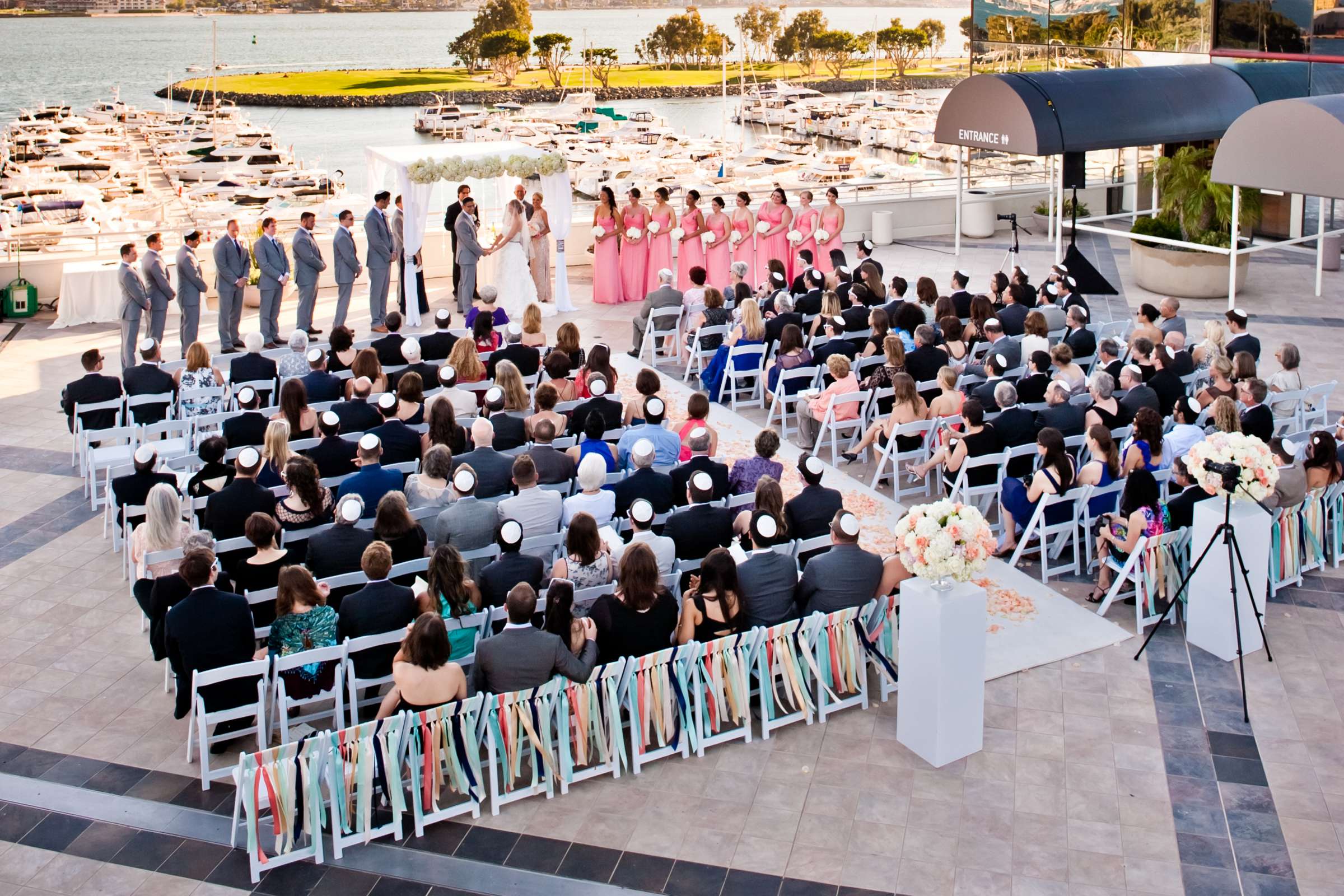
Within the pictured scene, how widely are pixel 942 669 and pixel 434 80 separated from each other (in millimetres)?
112504

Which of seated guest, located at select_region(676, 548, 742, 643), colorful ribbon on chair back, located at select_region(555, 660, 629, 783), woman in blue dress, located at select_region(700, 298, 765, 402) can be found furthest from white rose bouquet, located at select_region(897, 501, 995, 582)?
woman in blue dress, located at select_region(700, 298, 765, 402)

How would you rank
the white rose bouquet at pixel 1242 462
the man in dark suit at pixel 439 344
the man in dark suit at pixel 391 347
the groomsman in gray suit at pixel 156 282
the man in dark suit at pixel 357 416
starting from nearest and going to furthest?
the white rose bouquet at pixel 1242 462, the man in dark suit at pixel 357 416, the man in dark suit at pixel 391 347, the man in dark suit at pixel 439 344, the groomsman in gray suit at pixel 156 282

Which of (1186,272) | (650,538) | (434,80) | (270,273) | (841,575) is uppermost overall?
(434,80)

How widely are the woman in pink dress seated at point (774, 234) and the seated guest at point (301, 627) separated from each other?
10958mm

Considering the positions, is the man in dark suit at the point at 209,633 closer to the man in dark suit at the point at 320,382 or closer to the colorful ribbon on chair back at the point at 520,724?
the colorful ribbon on chair back at the point at 520,724

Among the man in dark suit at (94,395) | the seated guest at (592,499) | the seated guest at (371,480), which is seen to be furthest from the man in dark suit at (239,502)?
the man in dark suit at (94,395)

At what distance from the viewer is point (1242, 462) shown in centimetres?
773

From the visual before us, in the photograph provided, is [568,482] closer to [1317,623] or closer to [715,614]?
[715,614]

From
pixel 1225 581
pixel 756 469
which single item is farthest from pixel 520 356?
pixel 1225 581

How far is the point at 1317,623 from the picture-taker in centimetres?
851

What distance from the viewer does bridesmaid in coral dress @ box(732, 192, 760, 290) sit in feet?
56.5

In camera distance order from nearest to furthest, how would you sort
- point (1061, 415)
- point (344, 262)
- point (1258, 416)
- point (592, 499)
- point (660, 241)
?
point (592, 499) → point (1258, 416) → point (1061, 415) → point (344, 262) → point (660, 241)

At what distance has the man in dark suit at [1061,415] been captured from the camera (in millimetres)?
9961

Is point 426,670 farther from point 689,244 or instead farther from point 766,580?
point 689,244
